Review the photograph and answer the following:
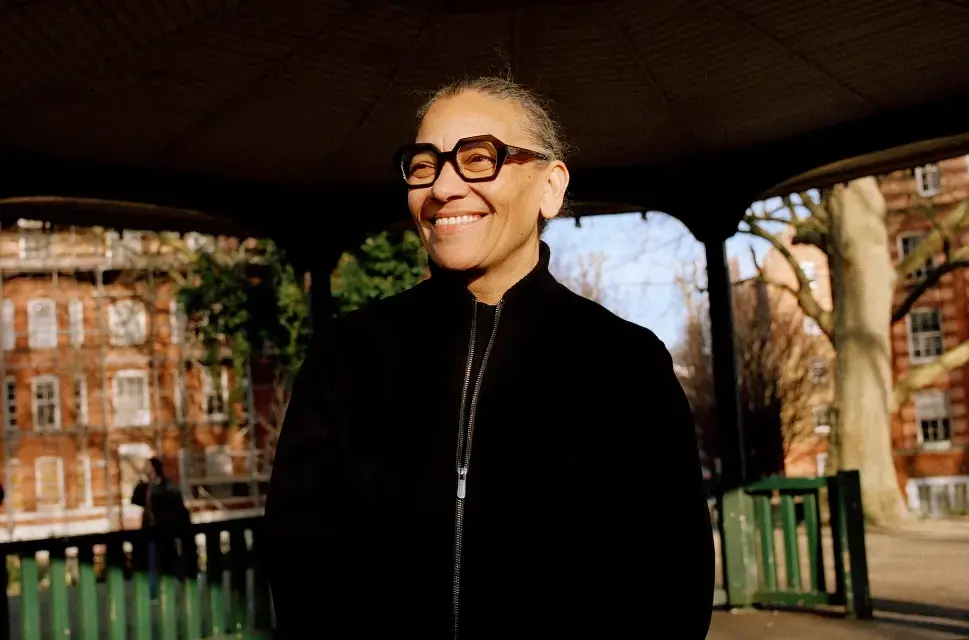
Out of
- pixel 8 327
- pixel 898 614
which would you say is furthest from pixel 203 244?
pixel 898 614

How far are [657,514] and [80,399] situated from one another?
1696 inches

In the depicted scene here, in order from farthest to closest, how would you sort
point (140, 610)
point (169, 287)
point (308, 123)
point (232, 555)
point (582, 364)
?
point (169, 287), point (232, 555), point (140, 610), point (308, 123), point (582, 364)

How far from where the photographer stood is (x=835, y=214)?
72.1ft

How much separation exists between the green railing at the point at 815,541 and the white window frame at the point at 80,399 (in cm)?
3698

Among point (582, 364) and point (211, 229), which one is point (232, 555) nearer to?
point (211, 229)

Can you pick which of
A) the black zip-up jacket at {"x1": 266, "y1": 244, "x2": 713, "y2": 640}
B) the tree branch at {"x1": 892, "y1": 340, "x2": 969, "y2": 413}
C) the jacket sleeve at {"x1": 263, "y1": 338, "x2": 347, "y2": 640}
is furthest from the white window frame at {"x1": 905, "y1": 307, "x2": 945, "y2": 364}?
the jacket sleeve at {"x1": 263, "y1": 338, "x2": 347, "y2": 640}

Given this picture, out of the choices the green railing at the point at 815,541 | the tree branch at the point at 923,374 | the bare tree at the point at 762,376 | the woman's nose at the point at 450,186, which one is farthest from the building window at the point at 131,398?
the woman's nose at the point at 450,186

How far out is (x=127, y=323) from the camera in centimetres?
4197

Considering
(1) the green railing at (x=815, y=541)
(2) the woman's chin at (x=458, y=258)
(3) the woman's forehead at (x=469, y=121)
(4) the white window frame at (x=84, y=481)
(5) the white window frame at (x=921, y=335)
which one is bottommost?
(4) the white window frame at (x=84, y=481)

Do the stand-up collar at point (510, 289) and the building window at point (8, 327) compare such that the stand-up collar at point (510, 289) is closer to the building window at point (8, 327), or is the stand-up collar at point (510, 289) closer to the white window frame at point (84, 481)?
the white window frame at point (84, 481)

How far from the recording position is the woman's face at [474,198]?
212 cm

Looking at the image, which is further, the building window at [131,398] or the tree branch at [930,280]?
the building window at [131,398]

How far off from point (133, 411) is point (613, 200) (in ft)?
123

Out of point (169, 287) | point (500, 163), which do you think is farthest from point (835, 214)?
point (169, 287)
